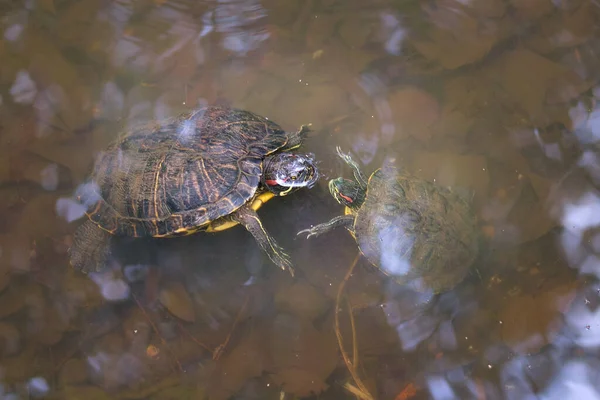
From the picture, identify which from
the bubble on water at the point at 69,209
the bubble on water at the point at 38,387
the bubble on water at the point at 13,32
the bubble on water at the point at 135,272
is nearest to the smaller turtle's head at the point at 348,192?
the bubble on water at the point at 135,272

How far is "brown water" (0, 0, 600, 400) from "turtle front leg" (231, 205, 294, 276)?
21 centimetres

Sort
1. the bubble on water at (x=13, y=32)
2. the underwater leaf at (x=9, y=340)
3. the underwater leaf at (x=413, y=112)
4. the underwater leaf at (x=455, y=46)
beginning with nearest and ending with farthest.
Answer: the underwater leaf at (x=9, y=340)
the underwater leaf at (x=413, y=112)
the underwater leaf at (x=455, y=46)
the bubble on water at (x=13, y=32)

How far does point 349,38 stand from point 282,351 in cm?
256

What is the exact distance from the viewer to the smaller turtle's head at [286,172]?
9.62 ft

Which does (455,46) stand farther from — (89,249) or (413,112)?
(89,249)

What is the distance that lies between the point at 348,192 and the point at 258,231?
0.70 metres

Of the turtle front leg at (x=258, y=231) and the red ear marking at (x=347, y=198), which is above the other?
the red ear marking at (x=347, y=198)

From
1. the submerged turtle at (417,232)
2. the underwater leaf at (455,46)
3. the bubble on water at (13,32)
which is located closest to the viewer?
the submerged turtle at (417,232)

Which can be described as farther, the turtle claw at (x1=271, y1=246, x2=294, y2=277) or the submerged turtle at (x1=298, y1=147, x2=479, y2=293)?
the turtle claw at (x1=271, y1=246, x2=294, y2=277)

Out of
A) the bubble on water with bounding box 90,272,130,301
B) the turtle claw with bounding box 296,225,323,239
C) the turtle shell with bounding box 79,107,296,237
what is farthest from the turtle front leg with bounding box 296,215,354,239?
the bubble on water with bounding box 90,272,130,301

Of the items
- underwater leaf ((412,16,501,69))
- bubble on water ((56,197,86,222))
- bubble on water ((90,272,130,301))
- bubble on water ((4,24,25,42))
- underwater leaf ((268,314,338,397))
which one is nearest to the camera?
underwater leaf ((268,314,338,397))

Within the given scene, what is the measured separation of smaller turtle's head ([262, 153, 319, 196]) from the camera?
293 centimetres

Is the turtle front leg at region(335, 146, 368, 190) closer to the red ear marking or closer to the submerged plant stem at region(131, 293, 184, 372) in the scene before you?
the red ear marking

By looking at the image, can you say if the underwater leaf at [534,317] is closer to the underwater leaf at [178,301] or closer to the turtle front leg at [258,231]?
the turtle front leg at [258,231]
